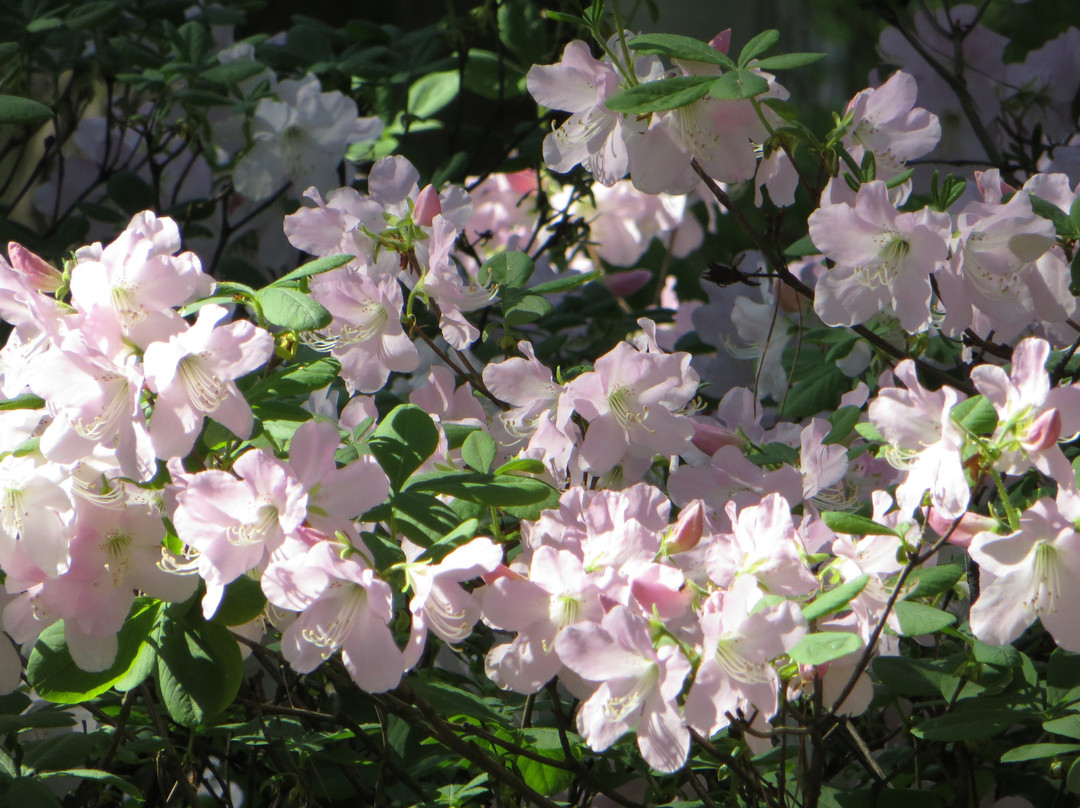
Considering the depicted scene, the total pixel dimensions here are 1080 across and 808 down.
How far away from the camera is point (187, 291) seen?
30.6 inches

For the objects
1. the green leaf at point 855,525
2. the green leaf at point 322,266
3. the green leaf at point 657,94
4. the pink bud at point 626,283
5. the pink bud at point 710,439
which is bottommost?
the pink bud at point 626,283

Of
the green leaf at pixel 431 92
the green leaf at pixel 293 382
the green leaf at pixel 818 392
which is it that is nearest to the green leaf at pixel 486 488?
the green leaf at pixel 293 382

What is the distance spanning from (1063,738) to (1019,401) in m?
0.44

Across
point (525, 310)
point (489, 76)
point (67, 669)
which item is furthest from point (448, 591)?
point (489, 76)

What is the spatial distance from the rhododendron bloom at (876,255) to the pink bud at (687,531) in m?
0.30

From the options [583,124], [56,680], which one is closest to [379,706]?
[56,680]

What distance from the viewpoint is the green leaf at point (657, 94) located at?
3.05 feet

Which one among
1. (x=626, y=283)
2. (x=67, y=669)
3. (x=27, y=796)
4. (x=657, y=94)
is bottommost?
(x=626, y=283)

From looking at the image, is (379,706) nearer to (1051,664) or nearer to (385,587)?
(385,587)

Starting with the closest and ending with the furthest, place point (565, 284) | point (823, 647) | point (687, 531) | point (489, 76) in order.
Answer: point (823, 647), point (687, 531), point (565, 284), point (489, 76)

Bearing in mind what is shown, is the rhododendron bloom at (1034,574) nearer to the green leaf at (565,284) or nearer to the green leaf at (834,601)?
the green leaf at (834,601)

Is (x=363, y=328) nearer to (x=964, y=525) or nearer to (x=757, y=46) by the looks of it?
(x=757, y=46)

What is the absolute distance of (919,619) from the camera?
32.2 inches

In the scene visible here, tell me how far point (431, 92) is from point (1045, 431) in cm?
147
